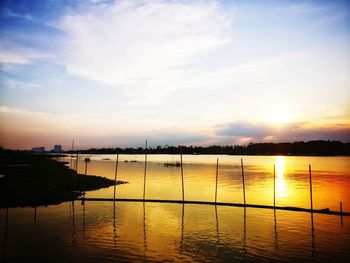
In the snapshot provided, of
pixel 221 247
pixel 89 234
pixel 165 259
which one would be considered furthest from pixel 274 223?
pixel 89 234

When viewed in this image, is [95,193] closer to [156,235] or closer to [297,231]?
[156,235]

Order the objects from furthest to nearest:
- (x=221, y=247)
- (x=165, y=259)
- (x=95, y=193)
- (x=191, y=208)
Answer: (x=95, y=193), (x=191, y=208), (x=221, y=247), (x=165, y=259)

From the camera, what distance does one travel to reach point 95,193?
39000 millimetres

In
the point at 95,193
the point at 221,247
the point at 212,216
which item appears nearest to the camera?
the point at 221,247

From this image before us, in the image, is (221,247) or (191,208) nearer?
(221,247)

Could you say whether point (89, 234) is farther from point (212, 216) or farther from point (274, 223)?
point (274, 223)

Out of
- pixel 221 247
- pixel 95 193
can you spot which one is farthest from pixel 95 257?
pixel 95 193

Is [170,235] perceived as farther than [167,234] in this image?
No

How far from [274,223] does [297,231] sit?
2.25 m

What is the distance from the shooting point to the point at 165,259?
15617mm

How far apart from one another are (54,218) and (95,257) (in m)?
9.79

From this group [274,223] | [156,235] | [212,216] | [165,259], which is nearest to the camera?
[165,259]

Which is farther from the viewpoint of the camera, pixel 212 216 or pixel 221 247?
pixel 212 216

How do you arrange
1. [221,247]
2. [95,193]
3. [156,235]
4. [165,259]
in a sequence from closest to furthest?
[165,259] < [221,247] < [156,235] < [95,193]
